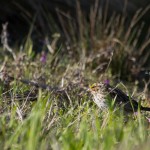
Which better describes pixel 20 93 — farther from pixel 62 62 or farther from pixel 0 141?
pixel 62 62

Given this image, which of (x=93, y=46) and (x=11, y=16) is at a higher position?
(x=11, y=16)

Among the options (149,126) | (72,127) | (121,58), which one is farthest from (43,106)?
(121,58)

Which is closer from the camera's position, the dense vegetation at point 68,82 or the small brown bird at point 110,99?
the dense vegetation at point 68,82

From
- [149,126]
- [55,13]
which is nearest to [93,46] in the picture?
[55,13]

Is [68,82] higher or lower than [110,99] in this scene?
higher

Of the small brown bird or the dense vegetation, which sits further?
the small brown bird

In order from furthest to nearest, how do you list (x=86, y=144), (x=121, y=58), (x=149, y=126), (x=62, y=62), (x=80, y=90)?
(x=121, y=58) < (x=62, y=62) < (x=80, y=90) < (x=149, y=126) < (x=86, y=144)

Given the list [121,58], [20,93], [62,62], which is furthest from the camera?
[121,58]

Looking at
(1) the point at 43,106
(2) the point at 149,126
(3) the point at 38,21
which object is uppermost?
(3) the point at 38,21

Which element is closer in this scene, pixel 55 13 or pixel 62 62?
pixel 62 62

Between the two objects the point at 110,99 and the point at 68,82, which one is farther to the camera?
the point at 68,82
